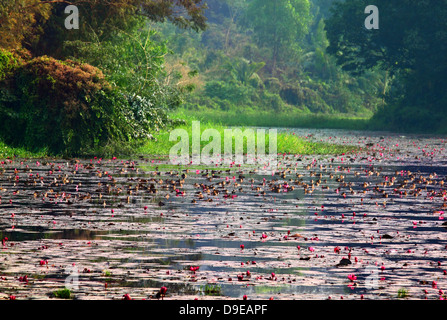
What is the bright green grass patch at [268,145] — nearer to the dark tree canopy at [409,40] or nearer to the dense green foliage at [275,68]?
the dark tree canopy at [409,40]

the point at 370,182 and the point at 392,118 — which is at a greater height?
the point at 392,118

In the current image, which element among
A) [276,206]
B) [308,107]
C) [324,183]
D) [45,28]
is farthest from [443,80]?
[276,206]

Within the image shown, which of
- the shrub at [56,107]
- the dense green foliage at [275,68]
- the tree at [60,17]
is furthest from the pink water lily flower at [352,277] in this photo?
the dense green foliage at [275,68]

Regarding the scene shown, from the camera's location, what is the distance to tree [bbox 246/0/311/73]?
80125mm

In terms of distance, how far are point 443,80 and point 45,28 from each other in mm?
30850

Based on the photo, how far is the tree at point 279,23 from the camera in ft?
263

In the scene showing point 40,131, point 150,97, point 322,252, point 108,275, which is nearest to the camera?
point 108,275

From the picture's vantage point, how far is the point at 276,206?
51.2 ft

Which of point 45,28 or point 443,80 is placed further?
point 443,80

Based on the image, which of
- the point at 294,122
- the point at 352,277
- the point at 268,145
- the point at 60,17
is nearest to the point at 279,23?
the point at 294,122

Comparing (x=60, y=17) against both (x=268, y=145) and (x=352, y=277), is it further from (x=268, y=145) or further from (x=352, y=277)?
(x=352, y=277)

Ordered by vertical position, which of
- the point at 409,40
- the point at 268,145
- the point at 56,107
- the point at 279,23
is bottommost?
the point at 268,145

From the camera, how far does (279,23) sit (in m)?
80.3

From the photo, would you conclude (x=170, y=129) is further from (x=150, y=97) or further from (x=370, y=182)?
(x=370, y=182)
